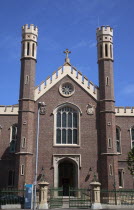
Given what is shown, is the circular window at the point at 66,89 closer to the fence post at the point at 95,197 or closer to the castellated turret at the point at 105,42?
the castellated turret at the point at 105,42

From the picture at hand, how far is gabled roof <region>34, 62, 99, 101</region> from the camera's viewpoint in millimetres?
35031

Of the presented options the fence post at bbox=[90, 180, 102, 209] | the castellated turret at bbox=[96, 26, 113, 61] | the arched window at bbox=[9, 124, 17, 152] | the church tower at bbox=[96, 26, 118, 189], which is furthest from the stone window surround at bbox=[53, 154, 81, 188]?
the castellated turret at bbox=[96, 26, 113, 61]

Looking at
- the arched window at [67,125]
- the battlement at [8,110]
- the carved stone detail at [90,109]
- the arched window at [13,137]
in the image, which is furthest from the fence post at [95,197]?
the battlement at [8,110]

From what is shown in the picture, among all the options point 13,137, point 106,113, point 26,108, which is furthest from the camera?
point 13,137

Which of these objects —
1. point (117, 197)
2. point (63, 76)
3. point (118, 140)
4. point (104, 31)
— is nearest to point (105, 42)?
point (104, 31)

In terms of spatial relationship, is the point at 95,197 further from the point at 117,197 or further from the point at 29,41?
the point at 29,41

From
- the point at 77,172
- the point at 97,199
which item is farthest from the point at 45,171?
the point at 97,199

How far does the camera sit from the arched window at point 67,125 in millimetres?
33441

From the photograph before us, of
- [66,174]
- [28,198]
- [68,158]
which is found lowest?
[28,198]

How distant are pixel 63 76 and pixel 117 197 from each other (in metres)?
15.5

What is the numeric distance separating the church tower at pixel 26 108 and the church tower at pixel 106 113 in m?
8.05

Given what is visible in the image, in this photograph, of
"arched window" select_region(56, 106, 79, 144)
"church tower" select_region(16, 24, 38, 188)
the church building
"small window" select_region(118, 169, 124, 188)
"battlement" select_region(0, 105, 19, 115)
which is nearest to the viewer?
"church tower" select_region(16, 24, 38, 188)

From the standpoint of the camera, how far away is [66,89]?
1390 inches

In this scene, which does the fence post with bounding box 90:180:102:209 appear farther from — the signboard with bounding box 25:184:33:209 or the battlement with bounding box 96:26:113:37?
the battlement with bounding box 96:26:113:37
